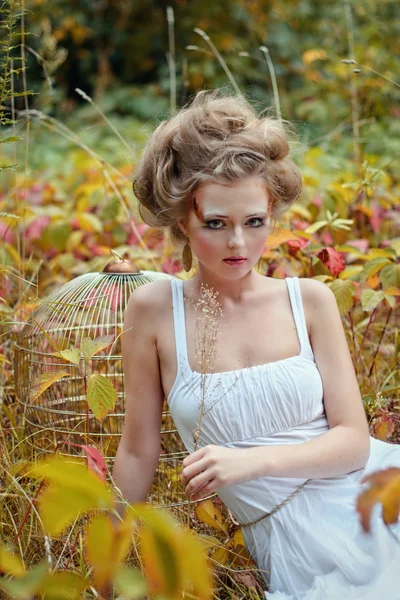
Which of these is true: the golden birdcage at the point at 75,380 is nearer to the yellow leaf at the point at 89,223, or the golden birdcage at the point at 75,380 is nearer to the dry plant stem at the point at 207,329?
the dry plant stem at the point at 207,329

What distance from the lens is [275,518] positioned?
1.67m

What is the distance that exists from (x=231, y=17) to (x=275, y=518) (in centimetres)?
805

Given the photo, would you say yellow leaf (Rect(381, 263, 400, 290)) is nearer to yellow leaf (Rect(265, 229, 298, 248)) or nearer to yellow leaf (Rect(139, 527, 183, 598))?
yellow leaf (Rect(265, 229, 298, 248))

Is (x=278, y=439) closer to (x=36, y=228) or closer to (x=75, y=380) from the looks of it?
(x=75, y=380)

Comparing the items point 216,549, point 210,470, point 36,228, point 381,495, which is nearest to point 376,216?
point 36,228

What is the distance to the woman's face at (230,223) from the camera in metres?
1.63

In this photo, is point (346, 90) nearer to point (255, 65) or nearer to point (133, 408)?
point (255, 65)

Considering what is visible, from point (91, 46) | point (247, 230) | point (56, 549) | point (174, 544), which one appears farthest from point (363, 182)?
point (91, 46)

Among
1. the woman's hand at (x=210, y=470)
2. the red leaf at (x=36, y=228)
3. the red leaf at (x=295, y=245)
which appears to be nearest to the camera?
the woman's hand at (x=210, y=470)

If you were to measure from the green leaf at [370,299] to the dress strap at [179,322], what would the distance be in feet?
2.07

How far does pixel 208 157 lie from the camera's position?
1670 mm

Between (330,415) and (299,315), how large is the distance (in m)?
0.24

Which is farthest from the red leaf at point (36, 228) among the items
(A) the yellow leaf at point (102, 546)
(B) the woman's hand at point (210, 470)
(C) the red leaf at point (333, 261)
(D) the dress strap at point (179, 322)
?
(A) the yellow leaf at point (102, 546)

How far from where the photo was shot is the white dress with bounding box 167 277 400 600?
1607 millimetres
